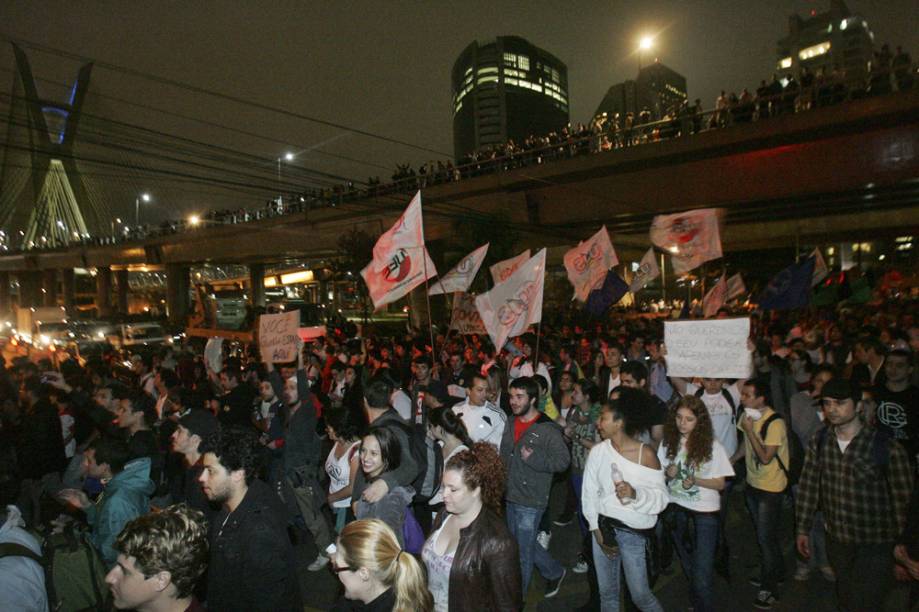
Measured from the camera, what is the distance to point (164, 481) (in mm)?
5512

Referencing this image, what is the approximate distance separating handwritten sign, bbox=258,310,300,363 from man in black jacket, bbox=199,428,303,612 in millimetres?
5051

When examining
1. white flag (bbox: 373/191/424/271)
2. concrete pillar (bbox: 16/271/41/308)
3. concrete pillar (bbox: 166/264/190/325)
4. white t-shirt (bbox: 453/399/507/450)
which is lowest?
white t-shirt (bbox: 453/399/507/450)

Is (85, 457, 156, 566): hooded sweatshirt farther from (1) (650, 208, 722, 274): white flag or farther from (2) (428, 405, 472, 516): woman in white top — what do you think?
(1) (650, 208, 722, 274): white flag

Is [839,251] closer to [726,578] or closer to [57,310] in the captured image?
[726,578]

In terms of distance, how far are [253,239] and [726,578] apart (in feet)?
112

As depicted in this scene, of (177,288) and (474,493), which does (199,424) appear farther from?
(177,288)

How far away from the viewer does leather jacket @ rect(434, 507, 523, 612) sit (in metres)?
2.76

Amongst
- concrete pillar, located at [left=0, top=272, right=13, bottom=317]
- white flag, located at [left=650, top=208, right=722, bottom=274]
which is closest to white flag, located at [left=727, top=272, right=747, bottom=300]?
white flag, located at [left=650, top=208, right=722, bottom=274]

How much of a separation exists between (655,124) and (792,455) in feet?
50.1

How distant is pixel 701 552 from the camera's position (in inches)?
159

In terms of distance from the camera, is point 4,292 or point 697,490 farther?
point 4,292

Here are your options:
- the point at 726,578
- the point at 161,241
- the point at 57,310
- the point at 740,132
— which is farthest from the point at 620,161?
the point at 161,241

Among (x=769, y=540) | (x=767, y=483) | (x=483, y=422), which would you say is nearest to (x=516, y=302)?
(x=483, y=422)

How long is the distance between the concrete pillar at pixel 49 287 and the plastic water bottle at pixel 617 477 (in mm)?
76774
